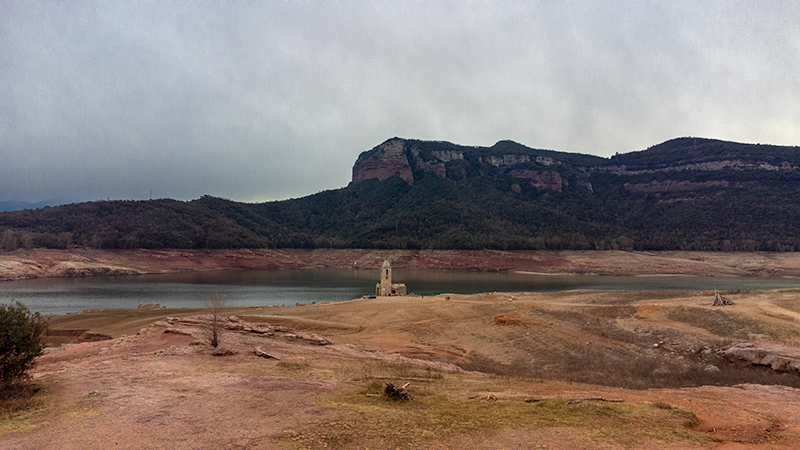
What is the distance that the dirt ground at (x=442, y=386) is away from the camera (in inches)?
280

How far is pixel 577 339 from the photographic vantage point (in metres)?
19.3

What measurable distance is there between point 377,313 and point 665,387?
18039 mm

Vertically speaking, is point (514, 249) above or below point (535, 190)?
below

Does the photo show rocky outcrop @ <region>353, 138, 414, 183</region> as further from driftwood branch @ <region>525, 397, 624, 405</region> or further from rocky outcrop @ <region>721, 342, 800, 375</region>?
driftwood branch @ <region>525, 397, 624, 405</region>

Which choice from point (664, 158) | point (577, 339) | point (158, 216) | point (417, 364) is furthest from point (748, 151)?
point (158, 216)

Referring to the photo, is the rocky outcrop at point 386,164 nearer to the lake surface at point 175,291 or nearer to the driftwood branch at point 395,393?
the lake surface at point 175,291

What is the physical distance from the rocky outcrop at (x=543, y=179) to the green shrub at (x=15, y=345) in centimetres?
16219

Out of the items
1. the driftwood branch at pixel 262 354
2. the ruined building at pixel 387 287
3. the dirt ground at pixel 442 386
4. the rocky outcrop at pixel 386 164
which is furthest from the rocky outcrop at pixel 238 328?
the rocky outcrop at pixel 386 164

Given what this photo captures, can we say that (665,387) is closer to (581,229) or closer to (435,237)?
(435,237)

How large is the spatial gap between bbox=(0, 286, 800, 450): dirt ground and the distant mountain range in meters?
81.6

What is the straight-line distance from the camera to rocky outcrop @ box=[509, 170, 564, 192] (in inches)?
6235

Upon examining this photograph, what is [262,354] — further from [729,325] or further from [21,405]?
[729,325]

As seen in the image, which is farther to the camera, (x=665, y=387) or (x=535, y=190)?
(x=535, y=190)

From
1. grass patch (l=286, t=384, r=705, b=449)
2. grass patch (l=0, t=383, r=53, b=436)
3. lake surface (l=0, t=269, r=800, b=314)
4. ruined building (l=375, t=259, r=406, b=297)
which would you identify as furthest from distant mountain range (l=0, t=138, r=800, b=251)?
grass patch (l=286, t=384, r=705, b=449)
